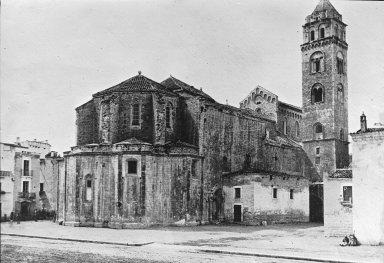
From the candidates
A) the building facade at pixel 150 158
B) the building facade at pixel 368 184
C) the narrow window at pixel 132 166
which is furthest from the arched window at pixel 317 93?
the building facade at pixel 368 184

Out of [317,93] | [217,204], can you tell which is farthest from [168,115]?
[317,93]

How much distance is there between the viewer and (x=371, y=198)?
2177cm

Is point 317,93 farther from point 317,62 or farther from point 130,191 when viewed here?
point 130,191

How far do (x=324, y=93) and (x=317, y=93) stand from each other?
1004 mm

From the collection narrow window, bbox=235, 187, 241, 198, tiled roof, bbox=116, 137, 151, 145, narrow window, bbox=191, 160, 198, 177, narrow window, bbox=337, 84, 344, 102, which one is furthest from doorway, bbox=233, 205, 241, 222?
narrow window, bbox=337, 84, 344, 102

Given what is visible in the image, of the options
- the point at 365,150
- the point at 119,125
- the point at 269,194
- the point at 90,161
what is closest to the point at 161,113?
the point at 119,125

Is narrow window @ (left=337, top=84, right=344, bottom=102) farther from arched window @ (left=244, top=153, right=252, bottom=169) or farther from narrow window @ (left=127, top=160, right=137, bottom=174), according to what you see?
narrow window @ (left=127, top=160, right=137, bottom=174)

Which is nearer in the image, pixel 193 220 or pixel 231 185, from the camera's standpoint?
pixel 193 220

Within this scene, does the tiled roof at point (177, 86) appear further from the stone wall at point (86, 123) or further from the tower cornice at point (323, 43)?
the tower cornice at point (323, 43)

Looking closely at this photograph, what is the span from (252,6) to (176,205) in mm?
18694

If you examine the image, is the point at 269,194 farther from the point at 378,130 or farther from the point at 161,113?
the point at 378,130

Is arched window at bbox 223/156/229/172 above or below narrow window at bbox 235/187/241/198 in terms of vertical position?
above

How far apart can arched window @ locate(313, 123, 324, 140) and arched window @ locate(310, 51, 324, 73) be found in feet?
18.4

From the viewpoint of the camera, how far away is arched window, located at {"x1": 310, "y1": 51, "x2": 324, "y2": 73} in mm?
49906
